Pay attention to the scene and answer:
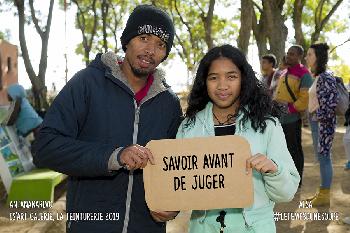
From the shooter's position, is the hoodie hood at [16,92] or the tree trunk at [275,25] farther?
the tree trunk at [275,25]

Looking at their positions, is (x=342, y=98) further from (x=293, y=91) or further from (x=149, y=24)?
(x=149, y=24)

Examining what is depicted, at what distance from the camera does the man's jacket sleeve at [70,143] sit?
2.14 m

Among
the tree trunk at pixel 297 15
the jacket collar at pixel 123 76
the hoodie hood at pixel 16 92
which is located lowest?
the hoodie hood at pixel 16 92

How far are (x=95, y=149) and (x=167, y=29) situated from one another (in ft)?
2.68

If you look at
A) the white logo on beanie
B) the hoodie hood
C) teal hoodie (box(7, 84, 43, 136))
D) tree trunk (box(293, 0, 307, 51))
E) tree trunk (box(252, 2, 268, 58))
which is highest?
tree trunk (box(293, 0, 307, 51))

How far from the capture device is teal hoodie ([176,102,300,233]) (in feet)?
7.33

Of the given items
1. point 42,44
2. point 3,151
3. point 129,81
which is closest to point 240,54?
point 129,81

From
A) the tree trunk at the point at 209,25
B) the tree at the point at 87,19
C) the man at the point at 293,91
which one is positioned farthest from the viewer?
the tree at the point at 87,19

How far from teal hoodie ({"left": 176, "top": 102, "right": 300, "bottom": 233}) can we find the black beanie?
580mm

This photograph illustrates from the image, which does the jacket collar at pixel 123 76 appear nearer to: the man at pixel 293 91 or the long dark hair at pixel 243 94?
the long dark hair at pixel 243 94

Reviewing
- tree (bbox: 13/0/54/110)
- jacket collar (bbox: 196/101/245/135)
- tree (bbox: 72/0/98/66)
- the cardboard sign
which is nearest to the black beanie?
jacket collar (bbox: 196/101/245/135)

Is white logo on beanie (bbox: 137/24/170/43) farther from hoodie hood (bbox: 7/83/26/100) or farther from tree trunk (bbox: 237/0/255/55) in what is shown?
tree trunk (bbox: 237/0/255/55)

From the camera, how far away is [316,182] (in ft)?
24.4

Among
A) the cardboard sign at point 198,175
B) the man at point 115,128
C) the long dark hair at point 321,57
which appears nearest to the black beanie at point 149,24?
the man at point 115,128
